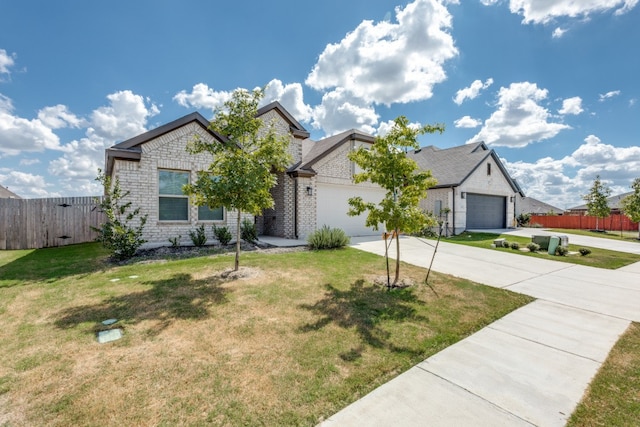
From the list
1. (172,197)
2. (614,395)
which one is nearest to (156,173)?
(172,197)

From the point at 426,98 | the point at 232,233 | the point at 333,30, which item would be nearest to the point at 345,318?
the point at 232,233

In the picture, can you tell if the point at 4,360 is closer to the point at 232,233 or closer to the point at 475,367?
the point at 475,367

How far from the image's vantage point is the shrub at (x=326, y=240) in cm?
→ 983

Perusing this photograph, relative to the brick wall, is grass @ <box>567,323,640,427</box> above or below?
below

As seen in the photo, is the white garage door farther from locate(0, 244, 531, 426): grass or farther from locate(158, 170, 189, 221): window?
locate(0, 244, 531, 426): grass

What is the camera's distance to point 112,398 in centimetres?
236

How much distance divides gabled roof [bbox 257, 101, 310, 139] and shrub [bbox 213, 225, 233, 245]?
5.87 meters

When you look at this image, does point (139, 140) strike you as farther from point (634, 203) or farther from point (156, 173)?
point (634, 203)

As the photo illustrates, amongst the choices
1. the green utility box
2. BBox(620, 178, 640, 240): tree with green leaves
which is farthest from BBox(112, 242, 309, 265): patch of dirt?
BBox(620, 178, 640, 240): tree with green leaves

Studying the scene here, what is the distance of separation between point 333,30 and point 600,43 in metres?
11.0

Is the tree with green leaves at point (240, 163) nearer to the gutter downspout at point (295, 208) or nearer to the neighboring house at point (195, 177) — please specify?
the neighboring house at point (195, 177)

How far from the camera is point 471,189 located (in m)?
18.3

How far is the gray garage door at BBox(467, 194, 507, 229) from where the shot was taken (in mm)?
19078

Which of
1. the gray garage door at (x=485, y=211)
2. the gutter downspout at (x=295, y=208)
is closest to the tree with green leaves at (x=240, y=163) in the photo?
the gutter downspout at (x=295, y=208)
